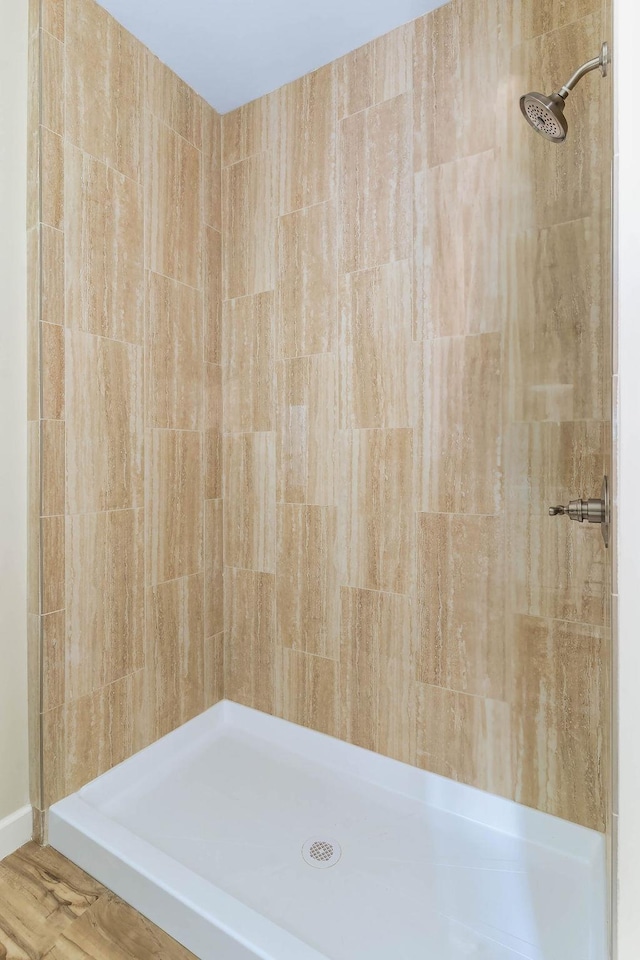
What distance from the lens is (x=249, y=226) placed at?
2.02 m

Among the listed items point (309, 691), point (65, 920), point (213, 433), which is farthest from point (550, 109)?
point (65, 920)

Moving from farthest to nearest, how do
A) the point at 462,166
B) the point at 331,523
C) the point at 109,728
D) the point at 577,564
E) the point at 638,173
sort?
the point at 331,523
the point at 109,728
the point at 462,166
the point at 577,564
the point at 638,173

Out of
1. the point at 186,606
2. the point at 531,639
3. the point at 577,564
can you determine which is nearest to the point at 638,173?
the point at 577,564

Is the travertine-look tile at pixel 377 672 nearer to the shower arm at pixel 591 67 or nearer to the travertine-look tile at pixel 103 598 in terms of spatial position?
the travertine-look tile at pixel 103 598

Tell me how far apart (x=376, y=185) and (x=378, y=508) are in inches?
42.2

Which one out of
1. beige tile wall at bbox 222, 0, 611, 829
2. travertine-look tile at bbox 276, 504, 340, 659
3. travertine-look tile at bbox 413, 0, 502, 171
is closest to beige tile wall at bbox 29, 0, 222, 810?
beige tile wall at bbox 222, 0, 611, 829

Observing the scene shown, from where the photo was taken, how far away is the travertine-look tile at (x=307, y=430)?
1.83 meters

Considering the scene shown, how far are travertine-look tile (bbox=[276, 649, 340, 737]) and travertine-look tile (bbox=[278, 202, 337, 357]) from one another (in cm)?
115

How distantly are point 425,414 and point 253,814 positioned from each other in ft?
4.51

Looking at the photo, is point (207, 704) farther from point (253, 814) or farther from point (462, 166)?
point (462, 166)

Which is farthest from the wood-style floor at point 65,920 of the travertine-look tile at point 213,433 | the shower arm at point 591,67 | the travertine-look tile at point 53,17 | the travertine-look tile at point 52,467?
the travertine-look tile at point 53,17

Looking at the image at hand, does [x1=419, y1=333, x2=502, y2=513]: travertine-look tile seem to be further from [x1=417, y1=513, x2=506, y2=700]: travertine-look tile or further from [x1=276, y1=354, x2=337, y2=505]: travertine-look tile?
[x1=276, y1=354, x2=337, y2=505]: travertine-look tile

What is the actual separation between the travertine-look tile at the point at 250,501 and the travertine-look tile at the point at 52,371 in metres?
0.72

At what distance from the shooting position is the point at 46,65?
1.45 meters
